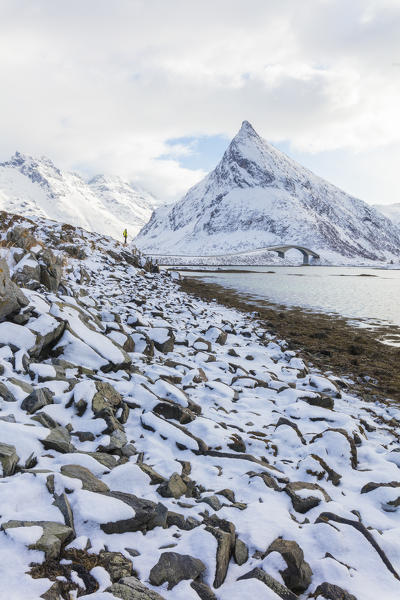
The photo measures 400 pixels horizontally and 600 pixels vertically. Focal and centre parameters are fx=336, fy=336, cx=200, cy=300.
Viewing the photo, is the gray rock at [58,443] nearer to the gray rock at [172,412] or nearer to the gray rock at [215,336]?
the gray rock at [172,412]

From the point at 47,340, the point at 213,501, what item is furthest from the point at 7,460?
the point at 47,340

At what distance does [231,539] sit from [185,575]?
23.7 inches

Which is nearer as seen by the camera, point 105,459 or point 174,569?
point 174,569

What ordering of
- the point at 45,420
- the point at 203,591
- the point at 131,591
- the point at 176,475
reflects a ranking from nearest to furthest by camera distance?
1. the point at 131,591
2. the point at 203,591
3. the point at 176,475
4. the point at 45,420

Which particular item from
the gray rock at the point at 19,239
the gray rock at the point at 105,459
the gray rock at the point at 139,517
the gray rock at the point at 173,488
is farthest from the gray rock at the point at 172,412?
the gray rock at the point at 19,239

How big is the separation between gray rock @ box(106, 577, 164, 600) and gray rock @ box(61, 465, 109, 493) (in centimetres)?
106

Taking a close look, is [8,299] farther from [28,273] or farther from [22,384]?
[28,273]

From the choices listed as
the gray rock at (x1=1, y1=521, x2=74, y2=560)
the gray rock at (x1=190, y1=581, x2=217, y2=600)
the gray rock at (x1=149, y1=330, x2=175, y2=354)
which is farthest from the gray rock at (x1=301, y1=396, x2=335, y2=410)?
the gray rock at (x1=1, y1=521, x2=74, y2=560)

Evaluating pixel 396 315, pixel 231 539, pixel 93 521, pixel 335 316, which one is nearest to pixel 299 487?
pixel 231 539

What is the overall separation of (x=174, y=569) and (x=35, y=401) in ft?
10.3

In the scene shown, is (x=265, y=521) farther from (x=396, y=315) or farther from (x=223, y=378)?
(x=396, y=315)

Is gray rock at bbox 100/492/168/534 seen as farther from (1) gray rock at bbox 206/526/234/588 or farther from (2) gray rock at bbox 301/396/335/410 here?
(2) gray rock at bbox 301/396/335/410

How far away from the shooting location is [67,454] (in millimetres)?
4031

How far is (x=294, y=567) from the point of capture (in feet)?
9.89
